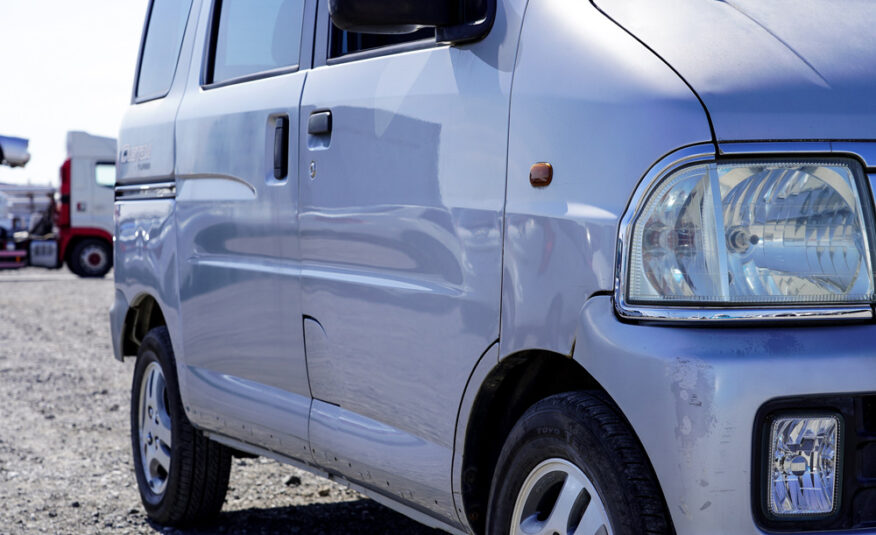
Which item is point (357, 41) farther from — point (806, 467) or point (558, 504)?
point (806, 467)

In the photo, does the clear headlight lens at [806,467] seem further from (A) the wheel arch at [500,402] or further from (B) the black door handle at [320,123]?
(B) the black door handle at [320,123]

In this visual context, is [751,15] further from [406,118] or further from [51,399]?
[51,399]


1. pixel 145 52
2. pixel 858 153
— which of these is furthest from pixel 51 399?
pixel 858 153

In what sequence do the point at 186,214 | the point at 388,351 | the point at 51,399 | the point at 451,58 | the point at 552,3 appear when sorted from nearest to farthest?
the point at 552,3 < the point at 451,58 < the point at 388,351 < the point at 186,214 < the point at 51,399

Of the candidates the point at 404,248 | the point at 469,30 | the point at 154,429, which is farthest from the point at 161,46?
the point at 469,30

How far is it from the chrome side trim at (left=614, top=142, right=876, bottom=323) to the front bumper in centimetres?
2

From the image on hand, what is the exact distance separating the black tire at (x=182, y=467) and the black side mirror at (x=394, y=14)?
2.13 meters

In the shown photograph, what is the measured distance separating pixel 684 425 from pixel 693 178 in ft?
1.43

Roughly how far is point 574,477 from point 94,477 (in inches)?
149

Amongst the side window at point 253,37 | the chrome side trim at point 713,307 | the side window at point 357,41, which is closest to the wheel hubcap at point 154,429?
the side window at point 253,37

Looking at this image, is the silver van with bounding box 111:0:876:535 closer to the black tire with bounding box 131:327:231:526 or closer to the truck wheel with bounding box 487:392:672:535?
the truck wheel with bounding box 487:392:672:535

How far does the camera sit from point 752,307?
210cm

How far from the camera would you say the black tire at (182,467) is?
14.8 ft

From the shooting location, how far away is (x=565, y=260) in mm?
2361
